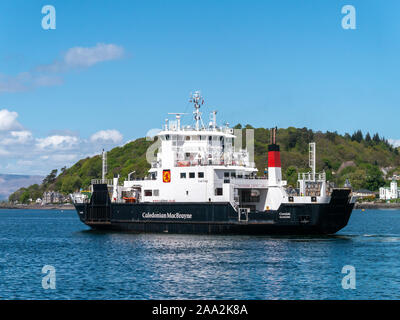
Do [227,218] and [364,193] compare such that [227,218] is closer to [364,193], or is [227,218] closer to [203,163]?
[203,163]

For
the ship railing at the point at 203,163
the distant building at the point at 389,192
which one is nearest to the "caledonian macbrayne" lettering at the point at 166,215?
the ship railing at the point at 203,163

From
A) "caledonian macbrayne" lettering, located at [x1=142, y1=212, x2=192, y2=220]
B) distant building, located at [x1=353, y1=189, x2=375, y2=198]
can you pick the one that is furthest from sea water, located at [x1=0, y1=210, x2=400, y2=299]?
distant building, located at [x1=353, y1=189, x2=375, y2=198]

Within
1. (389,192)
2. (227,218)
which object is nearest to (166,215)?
(227,218)

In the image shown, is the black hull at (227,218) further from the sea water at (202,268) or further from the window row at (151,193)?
the window row at (151,193)

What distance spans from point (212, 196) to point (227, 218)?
7.00ft

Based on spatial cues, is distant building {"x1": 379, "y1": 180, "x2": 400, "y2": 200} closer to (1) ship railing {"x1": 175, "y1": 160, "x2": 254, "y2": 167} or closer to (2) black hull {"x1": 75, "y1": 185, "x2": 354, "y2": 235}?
(1) ship railing {"x1": 175, "y1": 160, "x2": 254, "y2": 167}

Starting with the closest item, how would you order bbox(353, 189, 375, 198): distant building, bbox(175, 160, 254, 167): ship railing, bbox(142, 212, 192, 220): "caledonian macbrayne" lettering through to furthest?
bbox(142, 212, 192, 220): "caledonian macbrayne" lettering < bbox(175, 160, 254, 167): ship railing < bbox(353, 189, 375, 198): distant building

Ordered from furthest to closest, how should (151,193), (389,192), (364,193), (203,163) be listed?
(389,192) → (364,193) → (151,193) → (203,163)

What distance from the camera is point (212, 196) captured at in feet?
137

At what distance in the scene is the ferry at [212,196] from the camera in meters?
39.2

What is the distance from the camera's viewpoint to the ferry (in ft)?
129
